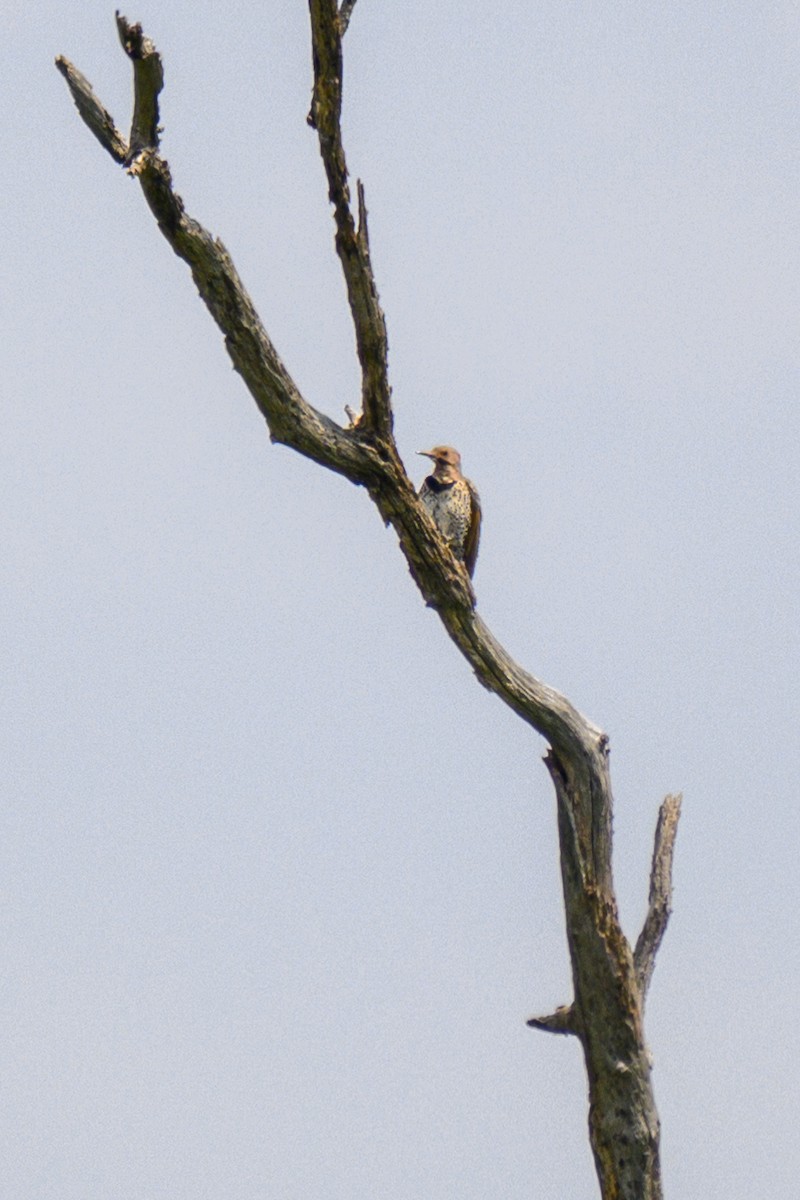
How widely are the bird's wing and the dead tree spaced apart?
124 inches

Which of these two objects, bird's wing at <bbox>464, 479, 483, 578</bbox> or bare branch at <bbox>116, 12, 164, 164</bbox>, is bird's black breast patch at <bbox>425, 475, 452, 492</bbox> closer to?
bird's wing at <bbox>464, 479, 483, 578</bbox>

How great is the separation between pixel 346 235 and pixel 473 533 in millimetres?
4947

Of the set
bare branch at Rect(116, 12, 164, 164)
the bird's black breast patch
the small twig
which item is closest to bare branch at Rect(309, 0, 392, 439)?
the small twig

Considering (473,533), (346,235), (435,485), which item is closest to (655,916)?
(473,533)

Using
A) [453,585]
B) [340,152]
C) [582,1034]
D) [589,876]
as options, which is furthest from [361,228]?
[582,1034]

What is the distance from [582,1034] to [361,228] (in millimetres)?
5420

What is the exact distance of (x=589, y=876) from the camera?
1272cm

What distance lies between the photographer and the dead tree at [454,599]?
10.6 meters

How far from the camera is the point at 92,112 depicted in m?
10.4

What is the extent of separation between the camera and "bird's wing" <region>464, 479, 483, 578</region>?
15.5 meters

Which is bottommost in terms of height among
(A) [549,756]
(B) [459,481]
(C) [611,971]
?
(C) [611,971]

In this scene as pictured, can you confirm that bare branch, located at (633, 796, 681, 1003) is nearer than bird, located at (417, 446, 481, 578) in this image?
Yes

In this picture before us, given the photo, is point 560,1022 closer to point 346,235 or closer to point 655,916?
point 655,916

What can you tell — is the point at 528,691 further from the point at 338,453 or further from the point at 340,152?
the point at 340,152
